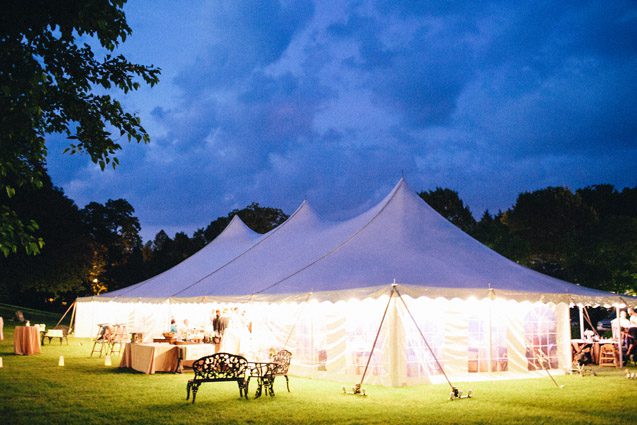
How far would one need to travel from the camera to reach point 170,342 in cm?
1377

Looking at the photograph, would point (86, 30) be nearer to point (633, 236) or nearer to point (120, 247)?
point (633, 236)

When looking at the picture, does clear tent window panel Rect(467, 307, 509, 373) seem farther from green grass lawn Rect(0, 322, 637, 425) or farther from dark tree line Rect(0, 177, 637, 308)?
dark tree line Rect(0, 177, 637, 308)

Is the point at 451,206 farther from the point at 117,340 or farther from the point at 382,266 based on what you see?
the point at 382,266

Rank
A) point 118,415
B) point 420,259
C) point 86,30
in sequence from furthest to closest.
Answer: point 420,259 < point 118,415 < point 86,30

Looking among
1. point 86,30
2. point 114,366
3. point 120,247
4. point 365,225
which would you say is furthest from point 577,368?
point 120,247

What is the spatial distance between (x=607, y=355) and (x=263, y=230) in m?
34.8

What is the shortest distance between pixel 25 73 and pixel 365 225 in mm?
9021

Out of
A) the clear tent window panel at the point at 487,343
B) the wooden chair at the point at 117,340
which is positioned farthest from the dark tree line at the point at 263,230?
the clear tent window panel at the point at 487,343

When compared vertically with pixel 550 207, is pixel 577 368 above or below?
below

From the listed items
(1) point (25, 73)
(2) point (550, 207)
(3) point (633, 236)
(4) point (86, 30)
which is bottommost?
(1) point (25, 73)

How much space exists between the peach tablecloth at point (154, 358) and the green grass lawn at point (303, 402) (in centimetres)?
57

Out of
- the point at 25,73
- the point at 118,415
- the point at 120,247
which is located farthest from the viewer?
the point at 120,247

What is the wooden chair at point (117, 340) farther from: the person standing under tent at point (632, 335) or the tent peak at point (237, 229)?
the person standing under tent at point (632, 335)

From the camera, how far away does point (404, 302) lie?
9.72m
